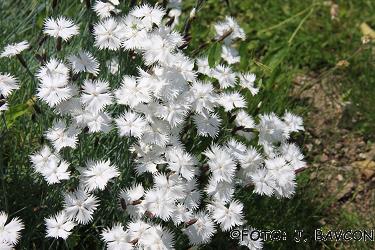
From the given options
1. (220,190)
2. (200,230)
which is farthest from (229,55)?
(200,230)

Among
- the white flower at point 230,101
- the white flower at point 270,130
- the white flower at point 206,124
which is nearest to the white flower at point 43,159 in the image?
the white flower at point 206,124

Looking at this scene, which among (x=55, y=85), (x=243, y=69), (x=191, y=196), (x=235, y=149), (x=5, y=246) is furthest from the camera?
(x=243, y=69)

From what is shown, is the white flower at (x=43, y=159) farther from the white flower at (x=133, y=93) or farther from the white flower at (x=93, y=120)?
the white flower at (x=133, y=93)

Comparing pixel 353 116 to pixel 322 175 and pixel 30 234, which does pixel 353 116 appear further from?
pixel 30 234

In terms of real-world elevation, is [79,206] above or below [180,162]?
below

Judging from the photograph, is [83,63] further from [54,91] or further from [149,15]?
[149,15]

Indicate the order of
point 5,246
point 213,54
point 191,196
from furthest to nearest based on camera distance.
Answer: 1. point 213,54
2. point 191,196
3. point 5,246

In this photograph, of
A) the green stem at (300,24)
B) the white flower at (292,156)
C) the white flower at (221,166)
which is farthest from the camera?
the green stem at (300,24)

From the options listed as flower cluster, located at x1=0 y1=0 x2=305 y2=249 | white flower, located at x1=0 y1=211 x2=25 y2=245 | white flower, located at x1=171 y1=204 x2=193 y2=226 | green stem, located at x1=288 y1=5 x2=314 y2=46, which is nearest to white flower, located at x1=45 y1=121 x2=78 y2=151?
flower cluster, located at x1=0 y1=0 x2=305 y2=249
